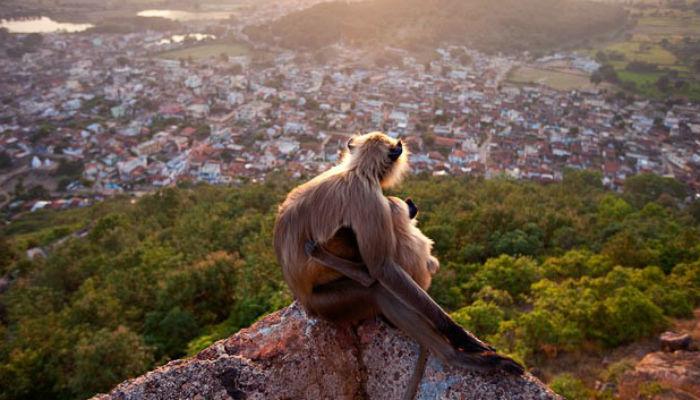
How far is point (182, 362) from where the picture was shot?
259cm

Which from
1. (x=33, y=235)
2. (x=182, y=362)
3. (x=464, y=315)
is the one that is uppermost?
(x=182, y=362)

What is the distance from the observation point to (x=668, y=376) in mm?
5254

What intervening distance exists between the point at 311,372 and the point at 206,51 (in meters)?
57.7

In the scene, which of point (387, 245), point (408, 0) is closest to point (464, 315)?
point (387, 245)

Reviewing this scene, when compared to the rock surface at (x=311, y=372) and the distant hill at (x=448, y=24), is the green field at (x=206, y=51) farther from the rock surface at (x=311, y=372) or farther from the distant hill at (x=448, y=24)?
the rock surface at (x=311, y=372)

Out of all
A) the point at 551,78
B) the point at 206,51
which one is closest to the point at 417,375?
the point at 551,78

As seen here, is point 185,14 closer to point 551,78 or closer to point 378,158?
point 551,78

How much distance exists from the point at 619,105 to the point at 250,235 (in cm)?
3417

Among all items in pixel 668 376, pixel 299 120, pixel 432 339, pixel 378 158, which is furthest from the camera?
pixel 299 120

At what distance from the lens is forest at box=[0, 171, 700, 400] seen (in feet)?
24.6

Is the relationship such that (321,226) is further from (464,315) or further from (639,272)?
(639,272)

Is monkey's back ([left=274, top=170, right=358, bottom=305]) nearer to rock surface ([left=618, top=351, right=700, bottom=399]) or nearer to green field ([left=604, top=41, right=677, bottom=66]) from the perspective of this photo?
rock surface ([left=618, top=351, right=700, bottom=399])

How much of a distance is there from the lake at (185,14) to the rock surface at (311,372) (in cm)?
7531

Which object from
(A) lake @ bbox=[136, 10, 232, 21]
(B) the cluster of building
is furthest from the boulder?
(A) lake @ bbox=[136, 10, 232, 21]
